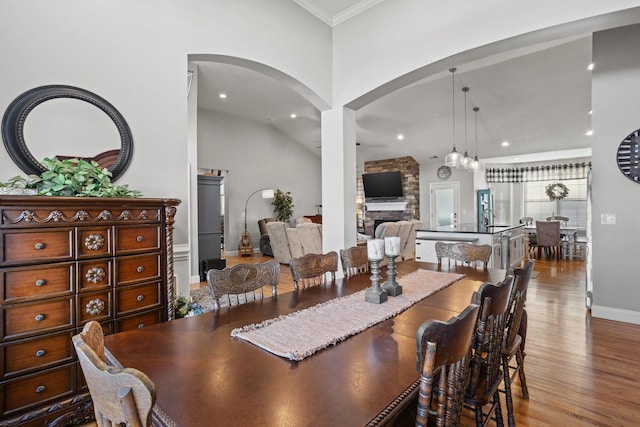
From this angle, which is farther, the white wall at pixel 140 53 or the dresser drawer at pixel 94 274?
the white wall at pixel 140 53

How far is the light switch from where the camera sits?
3398mm

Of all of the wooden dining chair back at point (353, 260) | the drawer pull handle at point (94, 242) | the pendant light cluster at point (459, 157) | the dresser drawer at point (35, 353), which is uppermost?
the pendant light cluster at point (459, 157)

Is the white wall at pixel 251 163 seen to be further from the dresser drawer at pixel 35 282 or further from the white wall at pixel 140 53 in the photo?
the dresser drawer at pixel 35 282

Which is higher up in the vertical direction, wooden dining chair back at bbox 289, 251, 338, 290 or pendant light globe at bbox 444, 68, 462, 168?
pendant light globe at bbox 444, 68, 462, 168

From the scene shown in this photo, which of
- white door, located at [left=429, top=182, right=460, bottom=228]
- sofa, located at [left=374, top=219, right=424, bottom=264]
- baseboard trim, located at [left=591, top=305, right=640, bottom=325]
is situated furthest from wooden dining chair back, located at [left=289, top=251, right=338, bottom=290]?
white door, located at [left=429, top=182, right=460, bottom=228]

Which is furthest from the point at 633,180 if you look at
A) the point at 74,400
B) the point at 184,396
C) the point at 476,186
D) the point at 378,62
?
the point at 476,186

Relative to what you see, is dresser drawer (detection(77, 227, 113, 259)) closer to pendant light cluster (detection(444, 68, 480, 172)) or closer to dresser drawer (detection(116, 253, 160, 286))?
dresser drawer (detection(116, 253, 160, 286))

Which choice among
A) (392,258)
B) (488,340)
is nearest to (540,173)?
(392,258)

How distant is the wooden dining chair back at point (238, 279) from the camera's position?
1637mm

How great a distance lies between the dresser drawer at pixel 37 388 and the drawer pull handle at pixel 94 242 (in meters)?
0.61

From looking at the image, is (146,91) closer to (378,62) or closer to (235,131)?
(378,62)

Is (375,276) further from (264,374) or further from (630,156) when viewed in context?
(630,156)

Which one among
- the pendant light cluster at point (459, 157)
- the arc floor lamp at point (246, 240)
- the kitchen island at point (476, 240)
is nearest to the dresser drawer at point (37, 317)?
the kitchen island at point (476, 240)

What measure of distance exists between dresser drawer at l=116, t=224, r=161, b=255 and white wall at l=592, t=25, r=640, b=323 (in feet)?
14.3
